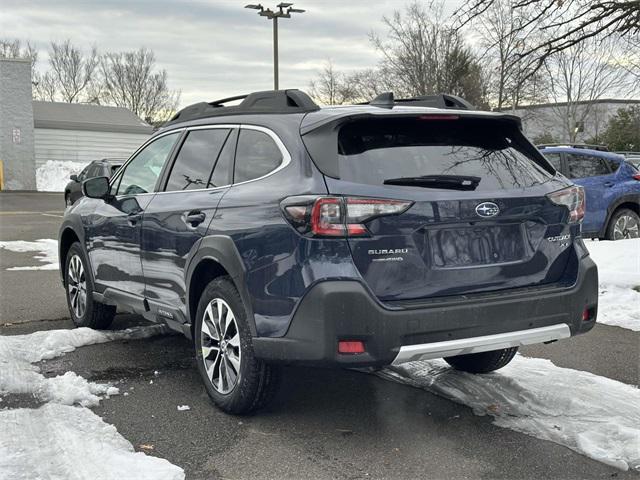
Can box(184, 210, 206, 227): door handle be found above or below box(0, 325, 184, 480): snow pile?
above

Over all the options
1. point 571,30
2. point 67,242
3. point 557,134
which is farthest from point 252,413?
point 557,134

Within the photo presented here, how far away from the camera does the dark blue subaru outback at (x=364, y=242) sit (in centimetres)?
346

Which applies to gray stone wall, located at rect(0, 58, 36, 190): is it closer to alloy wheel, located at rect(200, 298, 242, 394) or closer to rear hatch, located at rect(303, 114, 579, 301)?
alloy wheel, located at rect(200, 298, 242, 394)

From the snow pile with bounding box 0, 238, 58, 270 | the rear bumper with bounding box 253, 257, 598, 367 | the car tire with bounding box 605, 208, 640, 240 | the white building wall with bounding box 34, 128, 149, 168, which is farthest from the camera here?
the white building wall with bounding box 34, 128, 149, 168

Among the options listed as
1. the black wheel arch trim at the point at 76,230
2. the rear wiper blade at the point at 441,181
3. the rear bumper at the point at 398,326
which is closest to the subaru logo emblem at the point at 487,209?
the rear wiper blade at the point at 441,181

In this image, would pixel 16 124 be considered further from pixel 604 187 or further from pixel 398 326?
pixel 398 326

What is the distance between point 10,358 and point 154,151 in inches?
73.1

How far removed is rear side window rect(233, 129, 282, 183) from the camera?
3971 millimetres

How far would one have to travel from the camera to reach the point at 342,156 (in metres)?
3.65

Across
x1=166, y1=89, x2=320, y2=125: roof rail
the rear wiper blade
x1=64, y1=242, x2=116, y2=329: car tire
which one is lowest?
x1=64, y1=242, x2=116, y2=329: car tire

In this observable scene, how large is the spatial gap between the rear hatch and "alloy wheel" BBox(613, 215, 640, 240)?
828cm

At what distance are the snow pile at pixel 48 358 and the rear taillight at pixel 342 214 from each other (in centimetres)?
194

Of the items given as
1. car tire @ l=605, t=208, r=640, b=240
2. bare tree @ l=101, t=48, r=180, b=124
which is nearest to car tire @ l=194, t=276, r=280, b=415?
car tire @ l=605, t=208, r=640, b=240

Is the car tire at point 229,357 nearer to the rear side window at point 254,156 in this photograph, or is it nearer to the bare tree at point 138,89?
the rear side window at point 254,156
